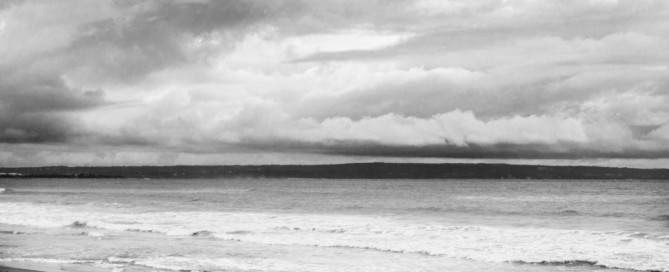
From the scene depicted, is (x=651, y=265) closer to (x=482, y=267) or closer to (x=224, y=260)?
(x=482, y=267)

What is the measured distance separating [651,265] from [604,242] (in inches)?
187

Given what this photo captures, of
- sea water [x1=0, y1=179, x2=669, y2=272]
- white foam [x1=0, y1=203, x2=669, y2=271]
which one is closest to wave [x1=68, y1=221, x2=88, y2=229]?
sea water [x1=0, y1=179, x2=669, y2=272]

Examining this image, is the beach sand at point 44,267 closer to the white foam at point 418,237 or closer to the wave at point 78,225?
the white foam at point 418,237

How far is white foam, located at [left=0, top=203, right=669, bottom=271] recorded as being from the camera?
21156 millimetres

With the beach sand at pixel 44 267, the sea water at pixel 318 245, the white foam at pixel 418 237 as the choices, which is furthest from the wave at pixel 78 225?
the beach sand at pixel 44 267

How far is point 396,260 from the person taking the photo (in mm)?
20375

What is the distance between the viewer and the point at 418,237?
26344mm

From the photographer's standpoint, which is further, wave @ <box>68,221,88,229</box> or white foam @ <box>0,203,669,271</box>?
wave @ <box>68,221,88,229</box>

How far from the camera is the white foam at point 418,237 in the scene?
21156mm

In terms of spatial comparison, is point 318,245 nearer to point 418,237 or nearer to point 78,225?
point 418,237

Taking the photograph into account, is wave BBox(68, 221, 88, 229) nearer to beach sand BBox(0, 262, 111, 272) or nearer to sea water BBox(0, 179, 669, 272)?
sea water BBox(0, 179, 669, 272)

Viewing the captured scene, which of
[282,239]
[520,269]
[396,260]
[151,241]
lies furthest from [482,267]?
[151,241]

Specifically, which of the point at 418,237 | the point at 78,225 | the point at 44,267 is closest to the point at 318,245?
the point at 418,237

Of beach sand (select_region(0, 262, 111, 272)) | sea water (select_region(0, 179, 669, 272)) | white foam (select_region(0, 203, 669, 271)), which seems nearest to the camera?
beach sand (select_region(0, 262, 111, 272))
